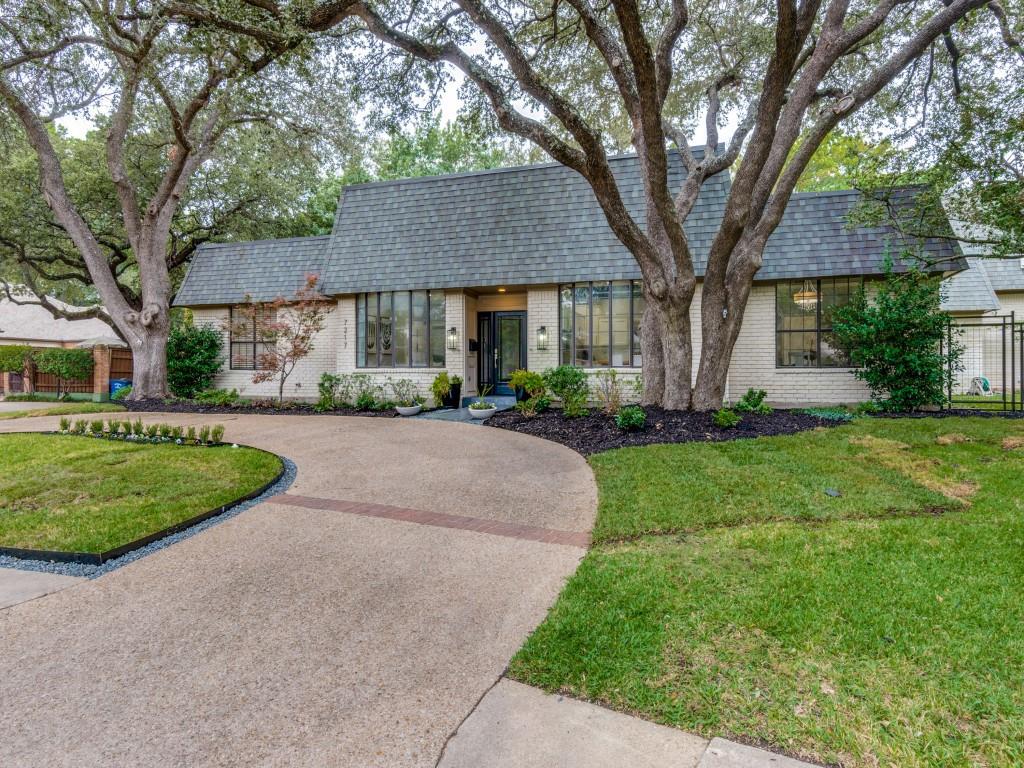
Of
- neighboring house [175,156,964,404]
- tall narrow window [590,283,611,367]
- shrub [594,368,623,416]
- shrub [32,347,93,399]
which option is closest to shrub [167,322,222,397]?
neighboring house [175,156,964,404]

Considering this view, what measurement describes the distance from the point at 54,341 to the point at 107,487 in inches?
1107

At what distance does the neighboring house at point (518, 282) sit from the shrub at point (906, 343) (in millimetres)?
1176

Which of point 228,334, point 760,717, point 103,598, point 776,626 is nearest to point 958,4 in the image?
point 776,626

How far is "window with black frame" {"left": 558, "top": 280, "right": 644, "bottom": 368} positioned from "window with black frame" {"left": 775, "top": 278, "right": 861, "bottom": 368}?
10.3 ft

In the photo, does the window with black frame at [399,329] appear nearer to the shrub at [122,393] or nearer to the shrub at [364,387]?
the shrub at [364,387]

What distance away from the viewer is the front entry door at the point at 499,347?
41.4 feet

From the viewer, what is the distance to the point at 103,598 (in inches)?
119

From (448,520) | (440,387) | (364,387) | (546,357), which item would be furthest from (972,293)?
(448,520)

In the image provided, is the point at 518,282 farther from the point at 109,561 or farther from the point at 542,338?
the point at 109,561

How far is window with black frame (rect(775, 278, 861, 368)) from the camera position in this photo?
34.7 feet

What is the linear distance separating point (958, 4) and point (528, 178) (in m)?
7.95

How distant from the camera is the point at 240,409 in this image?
38.1 feet

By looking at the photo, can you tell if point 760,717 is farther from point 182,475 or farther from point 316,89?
point 316,89

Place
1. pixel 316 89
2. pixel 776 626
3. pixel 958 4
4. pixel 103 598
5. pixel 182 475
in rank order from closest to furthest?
pixel 776 626
pixel 103 598
pixel 182 475
pixel 958 4
pixel 316 89
